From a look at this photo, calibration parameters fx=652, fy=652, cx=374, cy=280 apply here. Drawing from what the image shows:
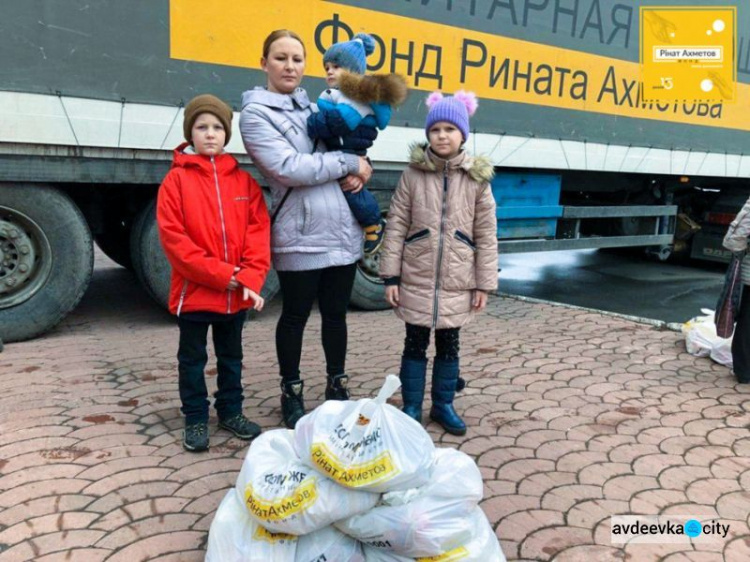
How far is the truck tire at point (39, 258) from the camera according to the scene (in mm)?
4109

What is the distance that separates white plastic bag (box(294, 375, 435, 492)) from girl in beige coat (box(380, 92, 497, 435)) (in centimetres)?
104

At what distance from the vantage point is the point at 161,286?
4672 millimetres

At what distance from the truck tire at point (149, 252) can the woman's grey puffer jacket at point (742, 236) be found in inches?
144

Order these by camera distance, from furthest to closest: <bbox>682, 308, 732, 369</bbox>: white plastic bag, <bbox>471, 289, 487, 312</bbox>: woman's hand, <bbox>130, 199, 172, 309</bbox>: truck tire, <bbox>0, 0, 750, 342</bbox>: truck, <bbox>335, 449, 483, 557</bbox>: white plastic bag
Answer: <bbox>130, 199, 172, 309</bbox>: truck tire < <bbox>682, 308, 732, 369</bbox>: white plastic bag < <bbox>0, 0, 750, 342</bbox>: truck < <bbox>471, 289, 487, 312</bbox>: woman's hand < <bbox>335, 449, 483, 557</bbox>: white plastic bag

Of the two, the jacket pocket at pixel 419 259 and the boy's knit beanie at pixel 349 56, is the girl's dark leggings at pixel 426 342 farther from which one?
the boy's knit beanie at pixel 349 56

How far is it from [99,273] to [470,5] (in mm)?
4687

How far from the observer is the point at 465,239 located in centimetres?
295

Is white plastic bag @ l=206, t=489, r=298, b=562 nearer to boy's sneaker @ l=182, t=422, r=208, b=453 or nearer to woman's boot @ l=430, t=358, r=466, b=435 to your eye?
boy's sneaker @ l=182, t=422, r=208, b=453

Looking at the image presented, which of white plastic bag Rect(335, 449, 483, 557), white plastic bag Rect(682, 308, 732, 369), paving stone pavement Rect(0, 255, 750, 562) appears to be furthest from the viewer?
white plastic bag Rect(682, 308, 732, 369)

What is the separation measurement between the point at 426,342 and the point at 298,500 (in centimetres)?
134

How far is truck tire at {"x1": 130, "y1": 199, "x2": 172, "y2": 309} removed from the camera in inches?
179

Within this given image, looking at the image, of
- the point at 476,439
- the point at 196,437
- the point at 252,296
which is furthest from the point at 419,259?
the point at 196,437

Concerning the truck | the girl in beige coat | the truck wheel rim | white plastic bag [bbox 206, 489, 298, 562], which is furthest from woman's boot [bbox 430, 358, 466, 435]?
the truck wheel rim

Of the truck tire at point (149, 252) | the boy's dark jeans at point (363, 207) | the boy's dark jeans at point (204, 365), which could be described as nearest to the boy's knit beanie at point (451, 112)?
the boy's dark jeans at point (363, 207)
